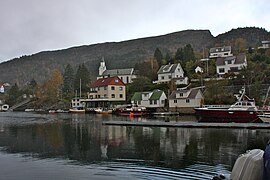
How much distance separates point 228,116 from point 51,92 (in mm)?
72451

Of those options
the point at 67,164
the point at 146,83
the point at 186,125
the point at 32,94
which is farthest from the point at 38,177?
Result: the point at 32,94

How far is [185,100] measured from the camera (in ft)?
192

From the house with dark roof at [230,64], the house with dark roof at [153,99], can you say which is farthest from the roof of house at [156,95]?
the house with dark roof at [230,64]

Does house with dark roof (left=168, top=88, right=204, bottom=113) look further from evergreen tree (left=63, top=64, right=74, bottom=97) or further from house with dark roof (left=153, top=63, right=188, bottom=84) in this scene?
evergreen tree (left=63, top=64, right=74, bottom=97)

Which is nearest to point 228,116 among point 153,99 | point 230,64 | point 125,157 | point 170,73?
point 153,99

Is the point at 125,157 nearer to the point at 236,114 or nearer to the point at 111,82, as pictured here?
the point at 236,114

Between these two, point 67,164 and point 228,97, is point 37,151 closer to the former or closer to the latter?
point 67,164

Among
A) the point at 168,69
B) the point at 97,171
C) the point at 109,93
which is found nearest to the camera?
the point at 97,171

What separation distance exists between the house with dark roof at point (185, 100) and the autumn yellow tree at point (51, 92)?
170ft

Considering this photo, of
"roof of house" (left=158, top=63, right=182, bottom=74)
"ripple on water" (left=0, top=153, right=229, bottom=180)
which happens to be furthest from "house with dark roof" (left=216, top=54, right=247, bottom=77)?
"ripple on water" (left=0, top=153, right=229, bottom=180)

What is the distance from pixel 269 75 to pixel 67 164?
178 feet

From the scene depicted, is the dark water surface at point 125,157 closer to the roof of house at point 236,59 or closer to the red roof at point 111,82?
the roof of house at point 236,59

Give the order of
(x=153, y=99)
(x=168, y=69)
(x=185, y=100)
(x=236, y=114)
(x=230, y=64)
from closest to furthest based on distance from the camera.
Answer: (x=236, y=114) → (x=185, y=100) → (x=153, y=99) → (x=230, y=64) → (x=168, y=69)

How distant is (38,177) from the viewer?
12.2 m
